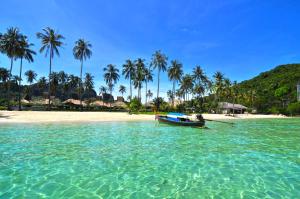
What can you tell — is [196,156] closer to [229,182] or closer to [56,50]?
[229,182]

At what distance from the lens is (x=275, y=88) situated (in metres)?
118

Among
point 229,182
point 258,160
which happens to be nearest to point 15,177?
point 229,182

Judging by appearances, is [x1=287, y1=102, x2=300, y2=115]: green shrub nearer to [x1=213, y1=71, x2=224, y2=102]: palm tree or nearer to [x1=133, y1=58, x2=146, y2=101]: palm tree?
[x1=213, y1=71, x2=224, y2=102]: palm tree

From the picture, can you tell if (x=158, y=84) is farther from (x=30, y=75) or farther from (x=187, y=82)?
(x=30, y=75)

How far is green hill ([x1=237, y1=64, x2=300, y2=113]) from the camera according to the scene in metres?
102

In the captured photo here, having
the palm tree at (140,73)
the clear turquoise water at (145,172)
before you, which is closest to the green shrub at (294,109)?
the palm tree at (140,73)

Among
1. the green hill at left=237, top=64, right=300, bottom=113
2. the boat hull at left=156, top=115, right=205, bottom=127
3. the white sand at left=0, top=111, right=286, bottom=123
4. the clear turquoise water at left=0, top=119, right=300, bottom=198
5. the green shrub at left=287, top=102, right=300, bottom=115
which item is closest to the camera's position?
the clear turquoise water at left=0, top=119, right=300, bottom=198

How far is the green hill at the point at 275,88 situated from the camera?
10175cm

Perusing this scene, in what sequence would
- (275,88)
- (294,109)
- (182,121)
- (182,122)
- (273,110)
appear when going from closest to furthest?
1. (182,122)
2. (182,121)
3. (294,109)
4. (273,110)
5. (275,88)

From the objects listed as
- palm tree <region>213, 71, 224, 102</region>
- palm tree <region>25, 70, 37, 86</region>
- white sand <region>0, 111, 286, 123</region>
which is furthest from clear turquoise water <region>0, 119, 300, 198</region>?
palm tree <region>25, 70, 37, 86</region>

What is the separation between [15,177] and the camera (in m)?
9.38

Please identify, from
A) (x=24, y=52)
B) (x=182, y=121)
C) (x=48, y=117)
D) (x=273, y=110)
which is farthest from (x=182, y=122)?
(x=273, y=110)

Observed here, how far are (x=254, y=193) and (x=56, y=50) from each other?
63.5m

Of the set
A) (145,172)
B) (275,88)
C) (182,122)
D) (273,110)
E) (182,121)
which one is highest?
(275,88)
